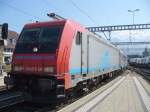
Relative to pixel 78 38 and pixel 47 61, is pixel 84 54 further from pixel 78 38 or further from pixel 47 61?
pixel 47 61

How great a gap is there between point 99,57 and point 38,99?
8265 millimetres

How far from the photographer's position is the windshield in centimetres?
1178

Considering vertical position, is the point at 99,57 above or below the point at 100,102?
above

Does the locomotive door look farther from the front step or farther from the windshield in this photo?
the front step

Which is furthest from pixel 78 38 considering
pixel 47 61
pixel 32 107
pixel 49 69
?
pixel 32 107

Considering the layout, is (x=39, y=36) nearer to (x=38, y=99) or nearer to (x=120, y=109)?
(x=38, y=99)

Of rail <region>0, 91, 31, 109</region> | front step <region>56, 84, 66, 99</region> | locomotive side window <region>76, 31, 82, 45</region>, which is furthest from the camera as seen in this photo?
locomotive side window <region>76, 31, 82, 45</region>

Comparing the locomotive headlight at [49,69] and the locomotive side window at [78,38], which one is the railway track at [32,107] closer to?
the locomotive headlight at [49,69]

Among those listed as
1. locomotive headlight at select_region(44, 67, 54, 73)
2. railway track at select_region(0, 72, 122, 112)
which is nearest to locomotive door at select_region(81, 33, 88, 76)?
railway track at select_region(0, 72, 122, 112)

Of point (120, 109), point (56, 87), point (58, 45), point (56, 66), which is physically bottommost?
point (120, 109)

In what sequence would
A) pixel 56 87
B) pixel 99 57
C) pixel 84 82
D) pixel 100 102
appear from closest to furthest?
pixel 56 87
pixel 100 102
pixel 84 82
pixel 99 57

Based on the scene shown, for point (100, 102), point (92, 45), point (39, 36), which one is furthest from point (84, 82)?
point (39, 36)

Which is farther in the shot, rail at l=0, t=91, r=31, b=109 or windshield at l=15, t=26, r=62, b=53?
windshield at l=15, t=26, r=62, b=53

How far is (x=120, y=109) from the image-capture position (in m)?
12.1
